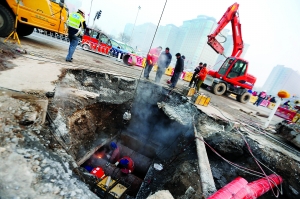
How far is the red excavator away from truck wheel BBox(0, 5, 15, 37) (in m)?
9.12

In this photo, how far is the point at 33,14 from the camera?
18.1 feet

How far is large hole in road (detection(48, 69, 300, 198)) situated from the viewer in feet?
10.5

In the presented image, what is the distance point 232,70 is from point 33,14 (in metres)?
10.1

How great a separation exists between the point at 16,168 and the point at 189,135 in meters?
3.95

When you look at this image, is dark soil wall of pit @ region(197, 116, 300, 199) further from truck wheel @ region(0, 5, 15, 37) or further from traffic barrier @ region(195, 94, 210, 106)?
truck wheel @ region(0, 5, 15, 37)

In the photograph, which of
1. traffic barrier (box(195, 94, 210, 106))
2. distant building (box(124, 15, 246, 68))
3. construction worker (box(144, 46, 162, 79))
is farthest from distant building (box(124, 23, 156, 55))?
traffic barrier (box(195, 94, 210, 106))

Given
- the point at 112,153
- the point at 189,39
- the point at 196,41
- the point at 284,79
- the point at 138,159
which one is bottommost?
the point at 138,159

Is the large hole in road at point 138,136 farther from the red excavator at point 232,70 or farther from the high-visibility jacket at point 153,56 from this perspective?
the red excavator at point 232,70

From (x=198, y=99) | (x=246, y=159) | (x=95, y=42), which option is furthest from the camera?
(x=95, y=42)

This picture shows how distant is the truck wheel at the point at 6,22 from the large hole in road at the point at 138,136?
2952 millimetres

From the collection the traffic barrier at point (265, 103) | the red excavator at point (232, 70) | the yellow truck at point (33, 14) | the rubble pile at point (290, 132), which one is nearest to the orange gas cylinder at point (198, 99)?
the rubble pile at point (290, 132)

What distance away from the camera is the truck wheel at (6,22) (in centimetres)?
501

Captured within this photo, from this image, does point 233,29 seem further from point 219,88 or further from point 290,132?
point 290,132

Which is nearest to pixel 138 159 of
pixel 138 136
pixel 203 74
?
pixel 138 136
